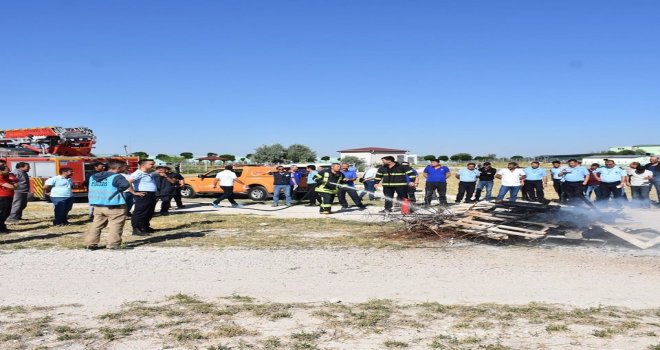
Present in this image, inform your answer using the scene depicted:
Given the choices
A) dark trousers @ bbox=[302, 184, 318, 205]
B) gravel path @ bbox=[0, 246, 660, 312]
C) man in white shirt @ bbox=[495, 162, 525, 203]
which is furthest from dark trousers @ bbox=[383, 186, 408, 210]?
man in white shirt @ bbox=[495, 162, 525, 203]

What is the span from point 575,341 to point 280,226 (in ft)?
25.2

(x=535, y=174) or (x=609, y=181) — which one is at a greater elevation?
(x=535, y=174)

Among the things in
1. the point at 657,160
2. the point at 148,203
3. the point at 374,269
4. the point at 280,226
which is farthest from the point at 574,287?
the point at 657,160

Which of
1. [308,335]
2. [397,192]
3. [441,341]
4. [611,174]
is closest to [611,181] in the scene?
[611,174]

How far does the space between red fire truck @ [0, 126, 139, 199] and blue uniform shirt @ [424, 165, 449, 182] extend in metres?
10.2

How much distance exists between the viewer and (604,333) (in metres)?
→ 4.21

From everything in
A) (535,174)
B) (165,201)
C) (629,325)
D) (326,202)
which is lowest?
(629,325)

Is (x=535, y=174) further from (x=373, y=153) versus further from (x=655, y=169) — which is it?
(x=373, y=153)

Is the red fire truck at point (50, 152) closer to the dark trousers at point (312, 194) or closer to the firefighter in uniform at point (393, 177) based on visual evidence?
the dark trousers at point (312, 194)

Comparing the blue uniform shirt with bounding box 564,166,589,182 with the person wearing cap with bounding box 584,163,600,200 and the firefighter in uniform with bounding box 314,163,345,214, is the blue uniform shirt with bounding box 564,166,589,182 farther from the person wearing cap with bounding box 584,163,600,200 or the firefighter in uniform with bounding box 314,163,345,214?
the firefighter in uniform with bounding box 314,163,345,214

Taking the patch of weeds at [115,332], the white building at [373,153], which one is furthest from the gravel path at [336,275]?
the white building at [373,153]

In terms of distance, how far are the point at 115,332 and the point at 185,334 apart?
2.02ft

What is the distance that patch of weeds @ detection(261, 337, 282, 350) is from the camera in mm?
4012

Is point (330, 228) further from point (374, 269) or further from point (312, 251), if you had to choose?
point (374, 269)
